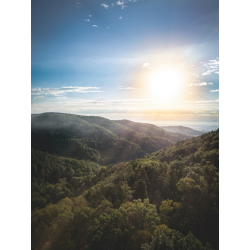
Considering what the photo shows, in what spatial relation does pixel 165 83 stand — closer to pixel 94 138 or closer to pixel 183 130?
pixel 183 130

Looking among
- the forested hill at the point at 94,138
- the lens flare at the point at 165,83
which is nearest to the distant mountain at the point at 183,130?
the forested hill at the point at 94,138

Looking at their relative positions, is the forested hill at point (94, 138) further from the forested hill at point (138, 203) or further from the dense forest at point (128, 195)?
the forested hill at point (138, 203)

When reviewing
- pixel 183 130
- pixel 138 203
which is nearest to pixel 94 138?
pixel 138 203

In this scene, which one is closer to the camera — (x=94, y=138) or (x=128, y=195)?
(x=128, y=195)

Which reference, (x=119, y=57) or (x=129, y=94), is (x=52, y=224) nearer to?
(x=129, y=94)

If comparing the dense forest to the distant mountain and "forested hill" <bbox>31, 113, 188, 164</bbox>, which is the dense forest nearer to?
"forested hill" <bbox>31, 113, 188, 164</bbox>
